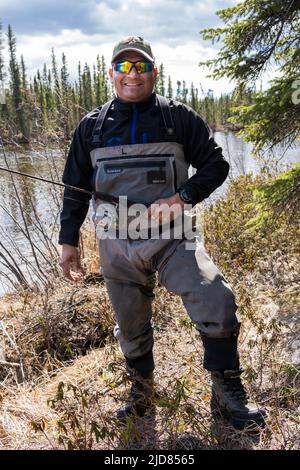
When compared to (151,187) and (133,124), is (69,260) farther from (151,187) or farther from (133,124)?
(133,124)

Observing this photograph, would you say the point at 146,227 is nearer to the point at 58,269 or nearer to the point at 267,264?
the point at 267,264

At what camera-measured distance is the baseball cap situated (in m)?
2.90

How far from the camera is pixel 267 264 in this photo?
19.7 feet

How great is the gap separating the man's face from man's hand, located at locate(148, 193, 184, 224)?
0.65 m

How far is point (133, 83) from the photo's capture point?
9.53ft

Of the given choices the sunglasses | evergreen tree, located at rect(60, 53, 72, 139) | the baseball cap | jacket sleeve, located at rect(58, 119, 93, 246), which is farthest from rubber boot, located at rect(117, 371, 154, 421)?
evergreen tree, located at rect(60, 53, 72, 139)

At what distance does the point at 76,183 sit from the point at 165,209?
691 millimetres

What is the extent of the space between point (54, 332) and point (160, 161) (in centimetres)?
258

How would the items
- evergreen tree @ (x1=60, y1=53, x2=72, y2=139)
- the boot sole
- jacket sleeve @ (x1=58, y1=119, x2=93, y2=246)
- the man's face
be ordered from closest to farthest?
A: the boot sole, the man's face, jacket sleeve @ (x1=58, y1=119, x2=93, y2=246), evergreen tree @ (x1=60, y1=53, x2=72, y2=139)

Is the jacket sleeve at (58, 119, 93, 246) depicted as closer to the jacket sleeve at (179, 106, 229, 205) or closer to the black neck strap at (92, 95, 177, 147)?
the black neck strap at (92, 95, 177, 147)

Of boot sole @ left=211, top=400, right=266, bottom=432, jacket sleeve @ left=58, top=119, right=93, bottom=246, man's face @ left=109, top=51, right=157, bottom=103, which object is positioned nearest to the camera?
boot sole @ left=211, top=400, right=266, bottom=432

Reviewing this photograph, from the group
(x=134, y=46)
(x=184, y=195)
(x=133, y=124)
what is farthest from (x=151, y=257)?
(x=134, y=46)

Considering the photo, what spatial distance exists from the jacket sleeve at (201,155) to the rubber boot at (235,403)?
103 cm

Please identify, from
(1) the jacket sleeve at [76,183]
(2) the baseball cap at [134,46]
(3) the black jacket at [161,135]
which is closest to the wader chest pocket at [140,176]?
(3) the black jacket at [161,135]
